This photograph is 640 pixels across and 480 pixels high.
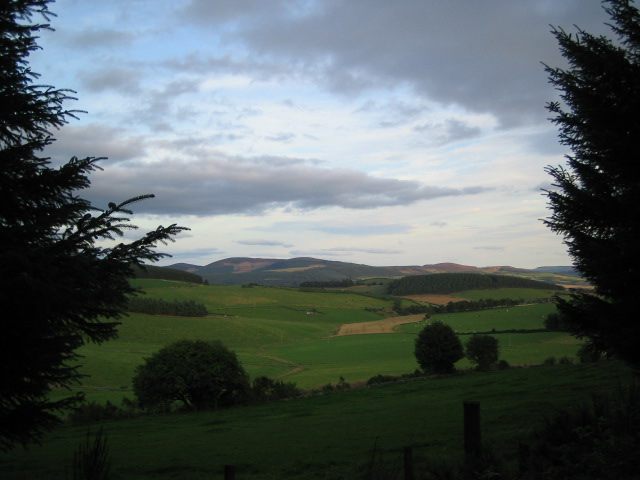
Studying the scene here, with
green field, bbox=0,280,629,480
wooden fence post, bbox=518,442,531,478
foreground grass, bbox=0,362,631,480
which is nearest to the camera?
wooden fence post, bbox=518,442,531,478

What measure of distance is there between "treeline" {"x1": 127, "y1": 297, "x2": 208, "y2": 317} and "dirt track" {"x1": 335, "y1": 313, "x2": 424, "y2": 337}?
100ft

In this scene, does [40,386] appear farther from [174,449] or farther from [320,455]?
[174,449]

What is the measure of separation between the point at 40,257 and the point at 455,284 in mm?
156543

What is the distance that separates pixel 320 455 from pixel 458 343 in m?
40.1

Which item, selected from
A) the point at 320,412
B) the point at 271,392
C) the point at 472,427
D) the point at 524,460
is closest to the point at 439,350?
the point at 271,392

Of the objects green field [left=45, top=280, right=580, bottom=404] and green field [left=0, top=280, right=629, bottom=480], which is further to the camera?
green field [left=45, top=280, right=580, bottom=404]

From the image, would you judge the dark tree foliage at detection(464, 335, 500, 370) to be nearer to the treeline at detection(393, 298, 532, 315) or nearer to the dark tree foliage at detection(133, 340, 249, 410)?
the dark tree foliage at detection(133, 340, 249, 410)

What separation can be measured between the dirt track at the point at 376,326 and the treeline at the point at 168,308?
100ft

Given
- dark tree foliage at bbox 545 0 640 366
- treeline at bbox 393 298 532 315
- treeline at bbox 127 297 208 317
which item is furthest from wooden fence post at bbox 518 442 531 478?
treeline at bbox 393 298 532 315

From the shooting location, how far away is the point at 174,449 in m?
21.4

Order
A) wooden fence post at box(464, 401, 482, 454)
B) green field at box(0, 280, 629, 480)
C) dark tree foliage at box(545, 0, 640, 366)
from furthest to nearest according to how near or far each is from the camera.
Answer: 1. green field at box(0, 280, 629, 480)
2. dark tree foliage at box(545, 0, 640, 366)
3. wooden fence post at box(464, 401, 482, 454)

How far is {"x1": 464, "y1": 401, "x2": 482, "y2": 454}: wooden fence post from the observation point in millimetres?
6031

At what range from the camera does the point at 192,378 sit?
41.8 metres

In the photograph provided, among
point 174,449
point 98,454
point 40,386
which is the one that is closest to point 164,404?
point 174,449
